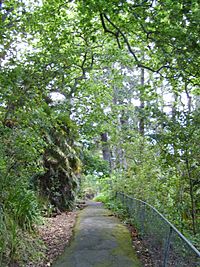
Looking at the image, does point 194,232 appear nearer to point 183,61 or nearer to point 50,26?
point 183,61

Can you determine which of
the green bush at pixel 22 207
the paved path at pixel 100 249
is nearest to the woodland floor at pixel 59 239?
the paved path at pixel 100 249

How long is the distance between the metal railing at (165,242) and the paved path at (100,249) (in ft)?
1.45

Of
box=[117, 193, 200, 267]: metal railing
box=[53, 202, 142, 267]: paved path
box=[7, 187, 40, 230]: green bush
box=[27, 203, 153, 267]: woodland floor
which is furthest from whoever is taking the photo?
box=[7, 187, 40, 230]: green bush

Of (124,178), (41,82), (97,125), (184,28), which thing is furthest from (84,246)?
(97,125)

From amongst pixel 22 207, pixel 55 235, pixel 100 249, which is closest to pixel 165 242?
pixel 100 249

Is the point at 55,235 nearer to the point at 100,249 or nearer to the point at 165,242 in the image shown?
the point at 100,249

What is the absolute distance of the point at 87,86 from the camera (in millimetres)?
12141

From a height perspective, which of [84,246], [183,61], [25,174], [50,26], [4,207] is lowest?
[84,246]

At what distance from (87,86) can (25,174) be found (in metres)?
6.92

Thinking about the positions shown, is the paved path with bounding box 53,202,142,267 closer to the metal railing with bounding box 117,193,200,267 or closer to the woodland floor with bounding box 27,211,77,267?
the woodland floor with bounding box 27,211,77,267

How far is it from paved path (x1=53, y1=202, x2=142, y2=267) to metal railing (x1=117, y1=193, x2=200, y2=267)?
442 millimetres

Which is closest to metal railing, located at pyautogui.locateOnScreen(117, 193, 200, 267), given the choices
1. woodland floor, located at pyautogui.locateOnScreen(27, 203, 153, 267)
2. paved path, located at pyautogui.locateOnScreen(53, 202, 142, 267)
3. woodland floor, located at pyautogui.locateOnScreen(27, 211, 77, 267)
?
woodland floor, located at pyautogui.locateOnScreen(27, 203, 153, 267)

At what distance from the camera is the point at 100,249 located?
5.31m

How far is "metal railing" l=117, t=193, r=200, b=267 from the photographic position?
2.69m
